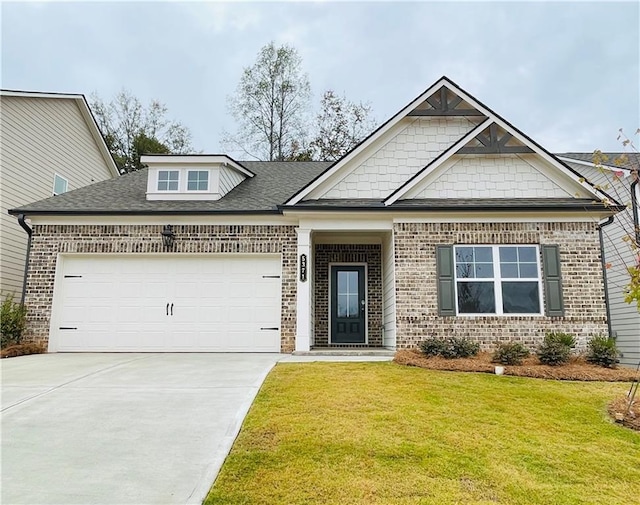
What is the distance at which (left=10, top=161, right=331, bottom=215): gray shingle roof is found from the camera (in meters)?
10.5

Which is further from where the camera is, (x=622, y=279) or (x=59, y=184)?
(x=59, y=184)

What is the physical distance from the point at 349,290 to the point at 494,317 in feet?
12.5

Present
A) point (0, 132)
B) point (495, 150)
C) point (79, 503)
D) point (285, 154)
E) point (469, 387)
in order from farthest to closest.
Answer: point (285, 154)
point (0, 132)
point (495, 150)
point (469, 387)
point (79, 503)

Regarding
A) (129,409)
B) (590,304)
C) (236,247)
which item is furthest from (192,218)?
(590,304)

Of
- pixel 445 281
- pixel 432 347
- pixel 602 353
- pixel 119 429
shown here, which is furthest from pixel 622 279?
pixel 119 429

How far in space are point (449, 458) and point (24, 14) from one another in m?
15.4

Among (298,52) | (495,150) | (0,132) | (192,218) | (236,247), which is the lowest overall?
(236,247)

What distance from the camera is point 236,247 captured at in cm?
1049

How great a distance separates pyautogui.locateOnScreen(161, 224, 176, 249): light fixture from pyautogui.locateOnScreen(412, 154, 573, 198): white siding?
5446mm

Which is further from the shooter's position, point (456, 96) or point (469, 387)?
point (456, 96)

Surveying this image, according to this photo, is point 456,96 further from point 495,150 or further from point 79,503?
point 79,503

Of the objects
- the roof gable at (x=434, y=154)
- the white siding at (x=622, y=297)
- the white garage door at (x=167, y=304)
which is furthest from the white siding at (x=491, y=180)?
the white garage door at (x=167, y=304)

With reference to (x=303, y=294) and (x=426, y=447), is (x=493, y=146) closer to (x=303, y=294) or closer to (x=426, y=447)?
(x=303, y=294)

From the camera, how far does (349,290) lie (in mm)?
12070
